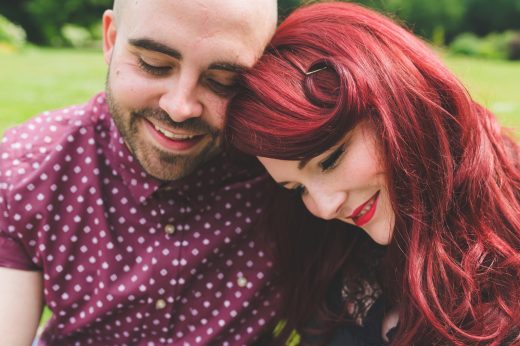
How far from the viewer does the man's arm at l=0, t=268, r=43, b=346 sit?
1.88m

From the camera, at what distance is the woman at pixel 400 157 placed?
158cm

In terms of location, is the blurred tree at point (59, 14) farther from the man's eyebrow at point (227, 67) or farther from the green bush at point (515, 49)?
the man's eyebrow at point (227, 67)

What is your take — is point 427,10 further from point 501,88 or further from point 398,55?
point 398,55

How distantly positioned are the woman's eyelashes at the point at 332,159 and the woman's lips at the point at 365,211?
0.15m

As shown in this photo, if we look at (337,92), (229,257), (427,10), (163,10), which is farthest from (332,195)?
(427,10)

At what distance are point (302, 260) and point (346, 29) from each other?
891 millimetres

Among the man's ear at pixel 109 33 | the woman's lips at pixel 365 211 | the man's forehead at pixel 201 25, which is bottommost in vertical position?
the woman's lips at pixel 365 211

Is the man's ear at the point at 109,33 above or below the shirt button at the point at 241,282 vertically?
above

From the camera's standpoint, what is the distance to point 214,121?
5.81 ft

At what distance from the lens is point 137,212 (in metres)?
1.99

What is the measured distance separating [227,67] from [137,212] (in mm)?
630

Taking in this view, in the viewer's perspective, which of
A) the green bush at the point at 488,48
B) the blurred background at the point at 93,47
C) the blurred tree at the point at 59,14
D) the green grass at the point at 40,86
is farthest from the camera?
the blurred tree at the point at 59,14

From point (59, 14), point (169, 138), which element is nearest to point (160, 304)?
point (169, 138)

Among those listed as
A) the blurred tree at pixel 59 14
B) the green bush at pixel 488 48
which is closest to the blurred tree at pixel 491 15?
the green bush at pixel 488 48
